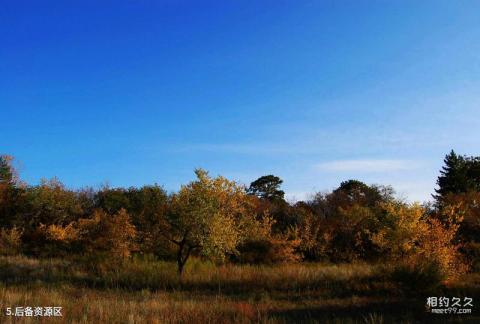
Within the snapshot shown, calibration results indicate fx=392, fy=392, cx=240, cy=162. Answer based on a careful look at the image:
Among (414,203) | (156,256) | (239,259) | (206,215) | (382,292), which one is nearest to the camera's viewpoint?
(382,292)

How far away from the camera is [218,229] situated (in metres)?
18.0

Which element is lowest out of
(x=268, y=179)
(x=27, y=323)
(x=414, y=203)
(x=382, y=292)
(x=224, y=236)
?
(x=382, y=292)

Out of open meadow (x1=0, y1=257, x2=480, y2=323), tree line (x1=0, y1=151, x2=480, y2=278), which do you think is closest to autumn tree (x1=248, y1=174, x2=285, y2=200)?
tree line (x1=0, y1=151, x2=480, y2=278)

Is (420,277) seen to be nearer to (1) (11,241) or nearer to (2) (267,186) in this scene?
(1) (11,241)

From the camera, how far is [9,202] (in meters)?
31.0

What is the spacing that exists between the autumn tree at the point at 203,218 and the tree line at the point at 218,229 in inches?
1.9

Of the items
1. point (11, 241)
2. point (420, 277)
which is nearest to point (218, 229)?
point (420, 277)

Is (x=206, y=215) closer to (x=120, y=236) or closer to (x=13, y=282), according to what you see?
→ (x=120, y=236)

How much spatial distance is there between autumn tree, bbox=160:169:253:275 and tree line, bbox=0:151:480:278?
0.05 m

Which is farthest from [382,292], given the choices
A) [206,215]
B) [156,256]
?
[156,256]

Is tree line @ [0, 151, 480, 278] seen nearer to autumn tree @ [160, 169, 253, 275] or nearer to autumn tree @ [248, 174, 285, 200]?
autumn tree @ [160, 169, 253, 275]

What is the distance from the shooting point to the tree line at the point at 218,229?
1861cm

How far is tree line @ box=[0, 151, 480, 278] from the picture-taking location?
18609mm

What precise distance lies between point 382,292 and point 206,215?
812 cm
